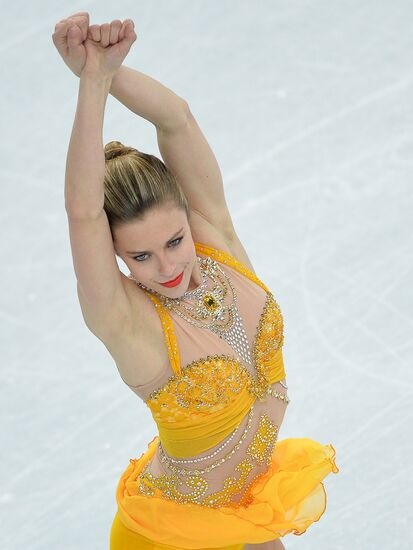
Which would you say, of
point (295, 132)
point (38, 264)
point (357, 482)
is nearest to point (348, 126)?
point (295, 132)

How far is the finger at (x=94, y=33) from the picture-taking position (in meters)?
2.79

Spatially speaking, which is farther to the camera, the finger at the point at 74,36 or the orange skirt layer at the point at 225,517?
the orange skirt layer at the point at 225,517

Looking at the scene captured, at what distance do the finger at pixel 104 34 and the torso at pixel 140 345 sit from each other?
65cm

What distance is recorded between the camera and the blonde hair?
309 centimetres

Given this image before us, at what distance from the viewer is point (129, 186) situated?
10.2 feet

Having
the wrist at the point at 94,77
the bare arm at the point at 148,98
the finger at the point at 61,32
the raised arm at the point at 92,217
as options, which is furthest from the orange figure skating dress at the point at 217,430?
the finger at the point at 61,32

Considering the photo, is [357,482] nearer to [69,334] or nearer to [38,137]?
[69,334]

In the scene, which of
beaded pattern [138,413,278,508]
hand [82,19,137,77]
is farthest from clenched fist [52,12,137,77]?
beaded pattern [138,413,278,508]

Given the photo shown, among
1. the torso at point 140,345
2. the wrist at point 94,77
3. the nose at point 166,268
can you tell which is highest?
the wrist at point 94,77

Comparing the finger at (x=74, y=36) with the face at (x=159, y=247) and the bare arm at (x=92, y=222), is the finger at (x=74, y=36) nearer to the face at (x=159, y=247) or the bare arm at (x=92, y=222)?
the bare arm at (x=92, y=222)

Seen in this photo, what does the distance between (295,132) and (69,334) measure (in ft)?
5.78

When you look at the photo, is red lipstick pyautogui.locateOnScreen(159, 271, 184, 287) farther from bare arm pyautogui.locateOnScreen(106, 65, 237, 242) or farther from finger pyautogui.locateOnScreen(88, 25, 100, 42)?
finger pyautogui.locateOnScreen(88, 25, 100, 42)

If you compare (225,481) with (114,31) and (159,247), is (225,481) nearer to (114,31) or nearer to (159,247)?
(159,247)

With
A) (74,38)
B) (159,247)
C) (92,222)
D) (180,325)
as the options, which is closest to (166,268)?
(159,247)
